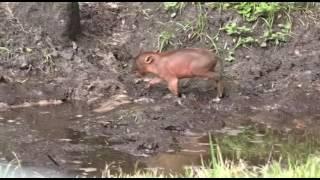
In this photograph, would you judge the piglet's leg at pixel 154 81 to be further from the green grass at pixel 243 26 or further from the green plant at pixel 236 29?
the green plant at pixel 236 29

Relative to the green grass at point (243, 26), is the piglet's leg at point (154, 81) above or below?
below

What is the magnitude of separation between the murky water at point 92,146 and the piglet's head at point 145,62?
1.07m

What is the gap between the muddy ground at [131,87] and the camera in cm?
747

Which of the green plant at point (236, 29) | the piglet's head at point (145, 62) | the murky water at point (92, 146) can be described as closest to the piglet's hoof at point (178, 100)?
the piglet's head at point (145, 62)

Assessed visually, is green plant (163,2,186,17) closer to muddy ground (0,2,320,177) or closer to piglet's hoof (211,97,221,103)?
muddy ground (0,2,320,177)

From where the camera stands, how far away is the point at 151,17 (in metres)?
9.99

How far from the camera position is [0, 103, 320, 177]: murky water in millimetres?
6670

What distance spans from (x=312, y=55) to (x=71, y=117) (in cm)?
334

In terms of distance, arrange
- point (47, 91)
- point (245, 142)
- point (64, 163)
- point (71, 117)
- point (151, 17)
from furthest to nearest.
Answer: point (151, 17) < point (47, 91) < point (71, 117) < point (245, 142) < point (64, 163)

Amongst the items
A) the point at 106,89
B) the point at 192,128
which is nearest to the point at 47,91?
the point at 106,89

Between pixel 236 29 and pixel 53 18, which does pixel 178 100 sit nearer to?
pixel 236 29

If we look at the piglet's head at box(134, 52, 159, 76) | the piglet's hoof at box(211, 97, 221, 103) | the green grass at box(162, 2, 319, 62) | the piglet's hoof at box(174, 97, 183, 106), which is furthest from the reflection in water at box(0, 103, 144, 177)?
the green grass at box(162, 2, 319, 62)

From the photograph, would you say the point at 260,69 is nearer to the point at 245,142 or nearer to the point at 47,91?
the point at 245,142

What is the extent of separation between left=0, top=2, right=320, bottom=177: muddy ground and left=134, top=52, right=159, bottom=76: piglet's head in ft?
0.63
